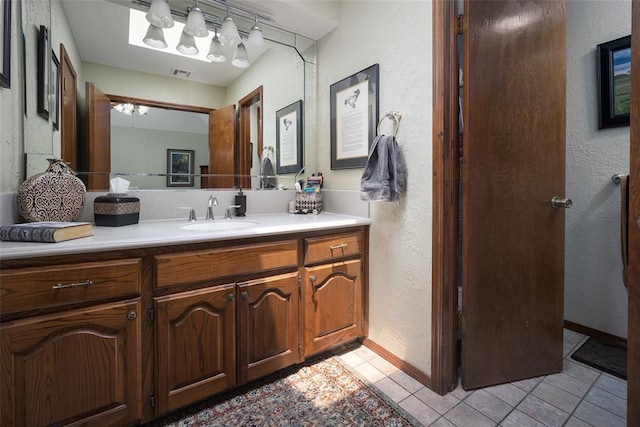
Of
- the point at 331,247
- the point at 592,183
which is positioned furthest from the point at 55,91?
the point at 592,183

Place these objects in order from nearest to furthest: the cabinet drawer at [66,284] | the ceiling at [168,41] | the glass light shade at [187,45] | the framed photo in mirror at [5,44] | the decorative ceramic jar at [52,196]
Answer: the cabinet drawer at [66,284], the framed photo in mirror at [5,44], the decorative ceramic jar at [52,196], the ceiling at [168,41], the glass light shade at [187,45]

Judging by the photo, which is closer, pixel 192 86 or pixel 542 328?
pixel 542 328

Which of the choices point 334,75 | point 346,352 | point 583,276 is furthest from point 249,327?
point 583,276

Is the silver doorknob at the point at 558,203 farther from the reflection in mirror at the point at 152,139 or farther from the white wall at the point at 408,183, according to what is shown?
the reflection in mirror at the point at 152,139

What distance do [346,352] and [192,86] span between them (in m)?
1.88

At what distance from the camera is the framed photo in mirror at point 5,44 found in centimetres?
106

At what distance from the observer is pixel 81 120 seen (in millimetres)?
1529

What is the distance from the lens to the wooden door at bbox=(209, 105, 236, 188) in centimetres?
189

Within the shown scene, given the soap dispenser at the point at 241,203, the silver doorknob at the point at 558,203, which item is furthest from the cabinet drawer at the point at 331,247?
the silver doorknob at the point at 558,203

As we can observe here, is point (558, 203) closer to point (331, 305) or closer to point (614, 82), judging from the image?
point (614, 82)

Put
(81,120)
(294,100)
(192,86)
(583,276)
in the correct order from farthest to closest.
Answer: (294,100) < (583,276) < (192,86) < (81,120)

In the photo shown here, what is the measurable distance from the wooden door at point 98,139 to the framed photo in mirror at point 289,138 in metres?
1.02

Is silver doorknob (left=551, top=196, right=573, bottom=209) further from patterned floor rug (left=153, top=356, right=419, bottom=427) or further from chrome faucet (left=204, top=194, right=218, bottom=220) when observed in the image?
chrome faucet (left=204, top=194, right=218, bottom=220)

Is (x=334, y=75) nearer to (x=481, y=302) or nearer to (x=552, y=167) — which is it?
(x=552, y=167)
